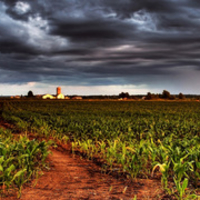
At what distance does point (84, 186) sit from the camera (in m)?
5.35

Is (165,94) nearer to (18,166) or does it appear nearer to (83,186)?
(18,166)

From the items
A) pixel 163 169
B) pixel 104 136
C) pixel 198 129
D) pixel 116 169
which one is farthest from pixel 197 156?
pixel 198 129

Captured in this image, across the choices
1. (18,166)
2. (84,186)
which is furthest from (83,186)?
(18,166)

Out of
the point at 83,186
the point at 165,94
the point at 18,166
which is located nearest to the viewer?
the point at 83,186

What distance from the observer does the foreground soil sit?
4.84 m

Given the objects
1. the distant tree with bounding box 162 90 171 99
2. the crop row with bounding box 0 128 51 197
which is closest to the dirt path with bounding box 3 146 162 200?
the crop row with bounding box 0 128 51 197

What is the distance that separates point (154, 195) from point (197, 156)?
5.00 feet

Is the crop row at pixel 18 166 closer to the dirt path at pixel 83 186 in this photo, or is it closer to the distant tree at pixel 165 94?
the dirt path at pixel 83 186

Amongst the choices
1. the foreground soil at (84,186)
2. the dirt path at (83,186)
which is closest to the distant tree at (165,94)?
the foreground soil at (84,186)

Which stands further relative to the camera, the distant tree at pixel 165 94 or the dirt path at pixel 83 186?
the distant tree at pixel 165 94

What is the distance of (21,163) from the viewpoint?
6078mm

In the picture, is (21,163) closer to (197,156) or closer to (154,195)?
(154,195)

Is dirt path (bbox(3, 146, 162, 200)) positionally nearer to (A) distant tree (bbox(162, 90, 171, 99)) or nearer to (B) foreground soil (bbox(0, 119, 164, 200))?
(B) foreground soil (bbox(0, 119, 164, 200))

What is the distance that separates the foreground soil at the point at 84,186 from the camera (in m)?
4.84
